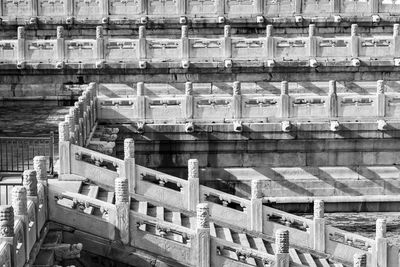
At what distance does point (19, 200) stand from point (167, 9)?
82.9 ft

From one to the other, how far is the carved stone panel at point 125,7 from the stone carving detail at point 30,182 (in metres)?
22.9

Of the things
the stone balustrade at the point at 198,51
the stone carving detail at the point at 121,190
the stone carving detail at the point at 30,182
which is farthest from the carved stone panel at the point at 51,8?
the stone carving detail at the point at 30,182

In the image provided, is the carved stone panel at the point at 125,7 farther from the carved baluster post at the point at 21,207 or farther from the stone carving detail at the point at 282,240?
the carved baluster post at the point at 21,207

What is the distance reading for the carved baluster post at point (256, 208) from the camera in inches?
1478

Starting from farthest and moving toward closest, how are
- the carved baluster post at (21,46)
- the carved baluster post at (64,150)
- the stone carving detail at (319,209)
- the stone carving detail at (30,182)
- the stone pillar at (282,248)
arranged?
A: the carved baluster post at (21,46)
the stone carving detail at (319,209)
the carved baluster post at (64,150)
the stone pillar at (282,248)
the stone carving detail at (30,182)

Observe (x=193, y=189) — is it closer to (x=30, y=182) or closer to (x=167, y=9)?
(x=30, y=182)

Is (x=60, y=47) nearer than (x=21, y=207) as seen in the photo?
No

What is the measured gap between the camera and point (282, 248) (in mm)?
32812

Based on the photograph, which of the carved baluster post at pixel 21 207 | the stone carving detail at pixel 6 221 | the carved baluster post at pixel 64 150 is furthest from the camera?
the carved baluster post at pixel 64 150

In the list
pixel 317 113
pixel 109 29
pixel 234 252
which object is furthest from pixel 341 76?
pixel 234 252

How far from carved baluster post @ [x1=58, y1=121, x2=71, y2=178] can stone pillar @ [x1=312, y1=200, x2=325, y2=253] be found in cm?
653

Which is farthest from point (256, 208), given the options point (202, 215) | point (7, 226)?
point (7, 226)

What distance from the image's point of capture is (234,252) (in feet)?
111

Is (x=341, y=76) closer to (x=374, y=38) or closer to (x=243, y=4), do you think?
(x=374, y=38)
